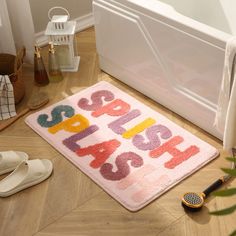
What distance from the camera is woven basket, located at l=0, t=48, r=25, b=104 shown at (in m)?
2.25

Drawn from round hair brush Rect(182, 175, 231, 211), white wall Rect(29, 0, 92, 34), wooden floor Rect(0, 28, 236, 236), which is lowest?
wooden floor Rect(0, 28, 236, 236)

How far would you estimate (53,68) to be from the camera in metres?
2.48

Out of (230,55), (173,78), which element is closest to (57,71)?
(173,78)

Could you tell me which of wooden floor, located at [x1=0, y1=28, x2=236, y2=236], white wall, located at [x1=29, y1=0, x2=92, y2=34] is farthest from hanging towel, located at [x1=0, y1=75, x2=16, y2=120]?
Answer: white wall, located at [x1=29, y1=0, x2=92, y2=34]

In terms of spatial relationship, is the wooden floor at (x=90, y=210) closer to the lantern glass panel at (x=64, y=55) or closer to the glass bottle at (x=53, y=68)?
the glass bottle at (x=53, y=68)

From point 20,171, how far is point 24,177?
5 cm

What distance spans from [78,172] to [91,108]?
475 millimetres

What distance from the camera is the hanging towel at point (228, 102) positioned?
1.68 m

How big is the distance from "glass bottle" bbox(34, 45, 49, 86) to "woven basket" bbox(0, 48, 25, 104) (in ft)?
0.26

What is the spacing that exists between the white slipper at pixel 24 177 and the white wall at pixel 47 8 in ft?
3.93

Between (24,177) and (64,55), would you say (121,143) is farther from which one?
(64,55)

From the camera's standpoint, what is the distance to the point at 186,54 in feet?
6.38

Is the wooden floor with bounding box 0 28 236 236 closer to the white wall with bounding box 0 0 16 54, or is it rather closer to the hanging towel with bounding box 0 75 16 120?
the hanging towel with bounding box 0 75 16 120

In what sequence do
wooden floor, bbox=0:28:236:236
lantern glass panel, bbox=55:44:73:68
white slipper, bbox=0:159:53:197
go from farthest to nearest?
lantern glass panel, bbox=55:44:73:68 → white slipper, bbox=0:159:53:197 → wooden floor, bbox=0:28:236:236
